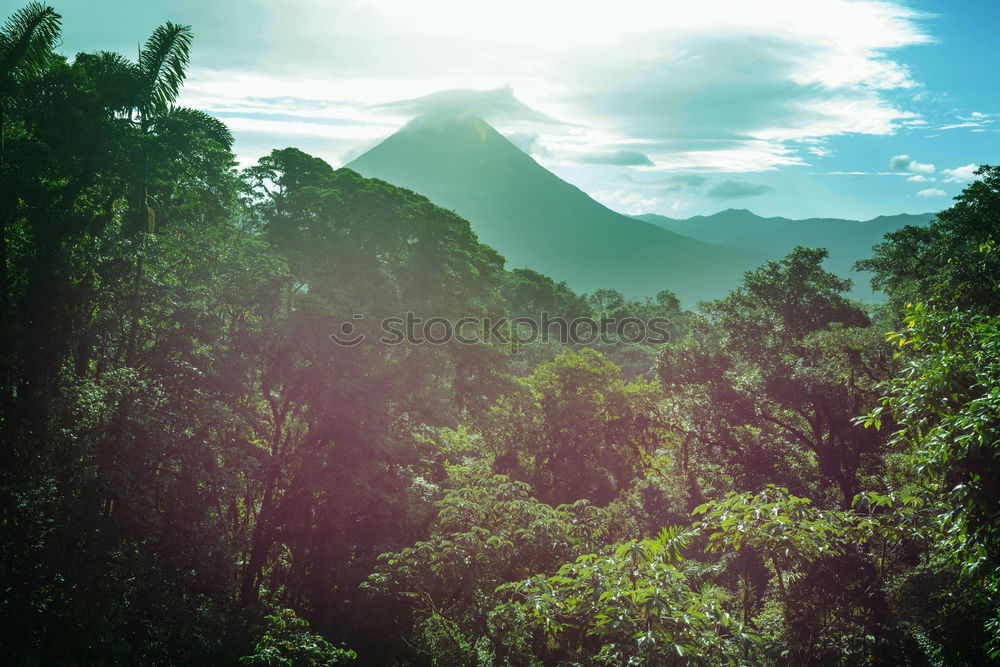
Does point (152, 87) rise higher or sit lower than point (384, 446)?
higher

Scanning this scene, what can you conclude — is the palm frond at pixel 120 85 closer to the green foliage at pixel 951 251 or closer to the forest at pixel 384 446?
the forest at pixel 384 446

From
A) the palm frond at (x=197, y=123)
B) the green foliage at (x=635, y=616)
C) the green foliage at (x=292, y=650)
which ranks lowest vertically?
the green foliage at (x=292, y=650)

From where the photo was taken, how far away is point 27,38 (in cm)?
838

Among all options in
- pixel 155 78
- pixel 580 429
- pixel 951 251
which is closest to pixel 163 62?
pixel 155 78

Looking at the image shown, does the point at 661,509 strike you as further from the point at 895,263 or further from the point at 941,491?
the point at 895,263

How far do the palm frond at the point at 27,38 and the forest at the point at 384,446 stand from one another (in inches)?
1.7

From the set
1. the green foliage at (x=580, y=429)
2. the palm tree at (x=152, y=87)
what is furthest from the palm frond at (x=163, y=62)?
the green foliage at (x=580, y=429)

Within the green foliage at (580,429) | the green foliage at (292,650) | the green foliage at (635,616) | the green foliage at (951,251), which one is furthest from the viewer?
the green foliage at (580,429)

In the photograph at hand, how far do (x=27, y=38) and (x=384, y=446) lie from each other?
391 inches

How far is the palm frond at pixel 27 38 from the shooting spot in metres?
8.28

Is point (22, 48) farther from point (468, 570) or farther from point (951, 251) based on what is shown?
point (951, 251)

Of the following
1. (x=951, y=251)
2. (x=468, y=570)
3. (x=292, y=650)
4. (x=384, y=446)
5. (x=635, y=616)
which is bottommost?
(x=292, y=650)

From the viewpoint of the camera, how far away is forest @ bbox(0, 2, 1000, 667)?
5.27m

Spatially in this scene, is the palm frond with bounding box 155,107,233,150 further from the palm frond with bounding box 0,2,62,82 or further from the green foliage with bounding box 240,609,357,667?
the green foliage with bounding box 240,609,357,667
